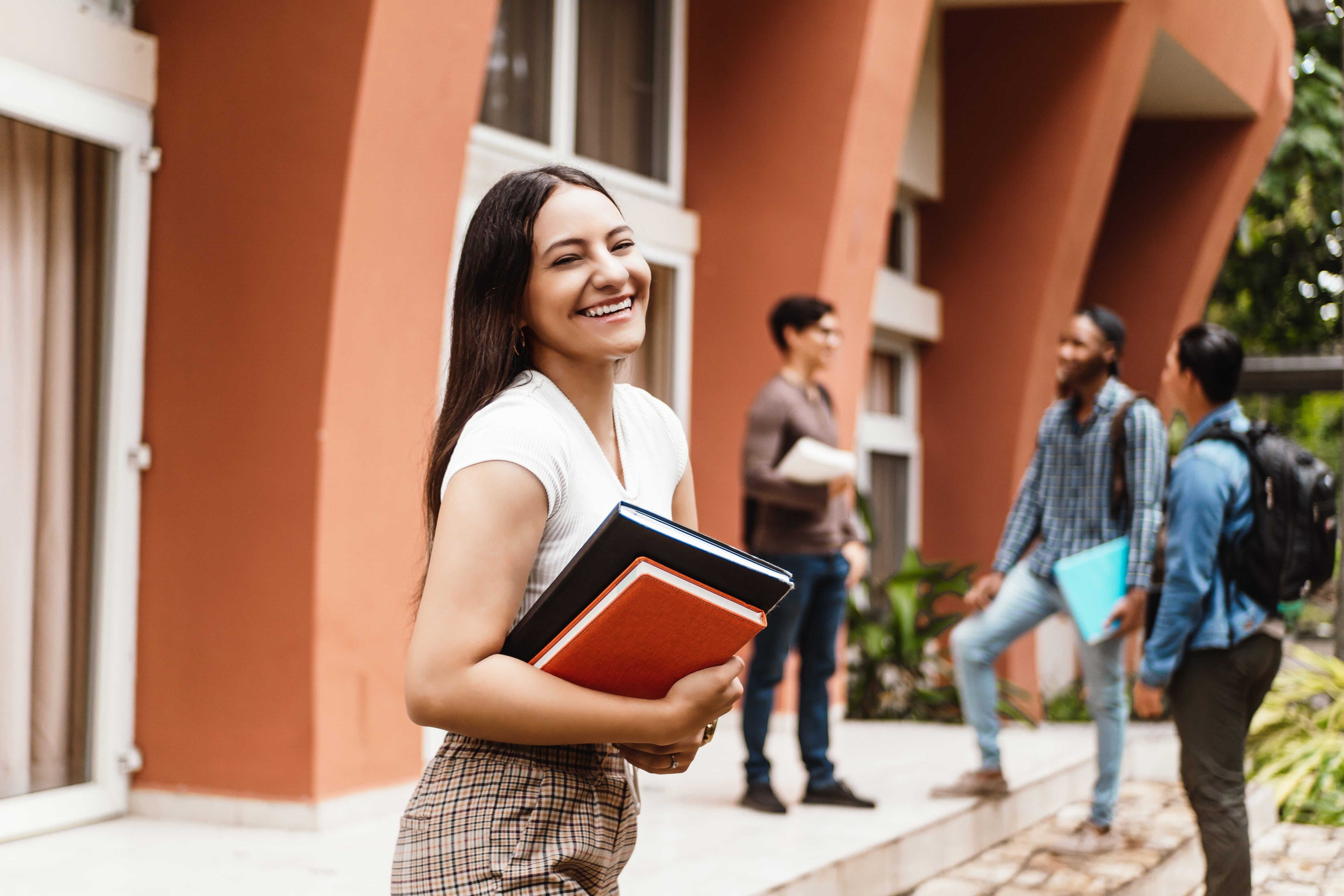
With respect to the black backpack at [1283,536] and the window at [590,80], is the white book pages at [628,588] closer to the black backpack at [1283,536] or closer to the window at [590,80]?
the black backpack at [1283,536]

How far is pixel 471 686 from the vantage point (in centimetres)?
149

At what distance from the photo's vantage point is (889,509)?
32.8 feet

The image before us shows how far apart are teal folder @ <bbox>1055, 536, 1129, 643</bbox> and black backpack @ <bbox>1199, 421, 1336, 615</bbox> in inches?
39.8

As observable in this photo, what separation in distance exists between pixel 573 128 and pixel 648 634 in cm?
543

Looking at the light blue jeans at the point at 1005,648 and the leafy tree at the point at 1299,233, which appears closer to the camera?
the light blue jeans at the point at 1005,648

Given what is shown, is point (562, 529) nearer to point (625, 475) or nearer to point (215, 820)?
point (625, 475)

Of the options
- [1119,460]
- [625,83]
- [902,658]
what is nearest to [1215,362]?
[1119,460]

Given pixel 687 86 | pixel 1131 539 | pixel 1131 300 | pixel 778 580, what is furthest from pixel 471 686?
pixel 1131 300

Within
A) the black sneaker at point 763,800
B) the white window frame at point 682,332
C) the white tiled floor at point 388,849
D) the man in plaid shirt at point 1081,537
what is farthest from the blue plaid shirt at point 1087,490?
the white window frame at point 682,332

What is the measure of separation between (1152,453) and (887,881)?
6.01ft

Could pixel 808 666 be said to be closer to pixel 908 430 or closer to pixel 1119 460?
pixel 1119 460

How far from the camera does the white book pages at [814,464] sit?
4969 millimetres

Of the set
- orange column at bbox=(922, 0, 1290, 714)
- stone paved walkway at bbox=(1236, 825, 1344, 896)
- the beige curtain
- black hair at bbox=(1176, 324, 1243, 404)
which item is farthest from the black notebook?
orange column at bbox=(922, 0, 1290, 714)

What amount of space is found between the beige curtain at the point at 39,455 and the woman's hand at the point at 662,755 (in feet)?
10.8
